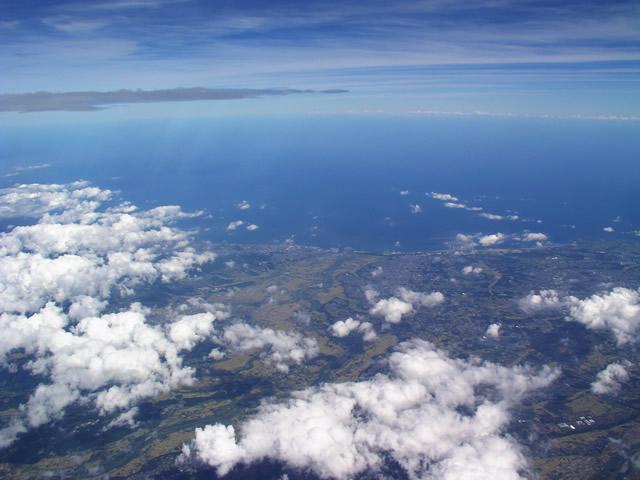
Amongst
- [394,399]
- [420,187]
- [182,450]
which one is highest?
[420,187]

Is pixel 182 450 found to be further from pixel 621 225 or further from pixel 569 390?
pixel 621 225

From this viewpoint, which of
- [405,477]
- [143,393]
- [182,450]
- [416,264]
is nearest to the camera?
[405,477]

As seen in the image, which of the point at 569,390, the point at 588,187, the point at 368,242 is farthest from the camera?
the point at 588,187

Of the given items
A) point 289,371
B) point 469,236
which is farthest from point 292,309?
point 469,236

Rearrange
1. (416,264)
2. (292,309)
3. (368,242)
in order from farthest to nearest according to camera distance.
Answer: (368,242) → (416,264) → (292,309)

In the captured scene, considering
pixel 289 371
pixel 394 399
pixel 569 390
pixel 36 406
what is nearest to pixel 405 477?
pixel 394 399

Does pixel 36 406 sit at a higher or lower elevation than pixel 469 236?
lower

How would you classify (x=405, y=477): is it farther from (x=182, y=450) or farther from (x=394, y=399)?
(x=182, y=450)

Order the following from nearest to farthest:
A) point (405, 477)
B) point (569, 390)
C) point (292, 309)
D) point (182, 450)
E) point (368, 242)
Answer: point (405, 477)
point (182, 450)
point (569, 390)
point (292, 309)
point (368, 242)

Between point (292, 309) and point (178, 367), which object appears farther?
point (292, 309)
